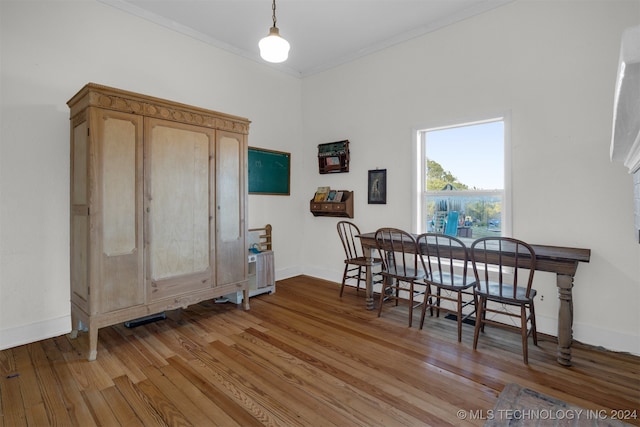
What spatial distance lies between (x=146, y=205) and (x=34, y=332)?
4.70ft

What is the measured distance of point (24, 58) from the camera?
2588 millimetres

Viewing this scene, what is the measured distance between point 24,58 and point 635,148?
13.7 feet

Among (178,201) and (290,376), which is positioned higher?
(178,201)

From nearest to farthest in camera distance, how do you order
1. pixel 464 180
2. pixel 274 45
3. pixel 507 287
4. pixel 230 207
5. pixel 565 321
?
pixel 565 321, pixel 274 45, pixel 507 287, pixel 230 207, pixel 464 180

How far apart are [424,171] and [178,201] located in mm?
2675

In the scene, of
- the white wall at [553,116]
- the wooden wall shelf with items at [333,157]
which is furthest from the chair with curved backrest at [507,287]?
the wooden wall shelf with items at [333,157]

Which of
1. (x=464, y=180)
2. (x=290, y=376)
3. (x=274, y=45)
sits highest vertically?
(x=274, y=45)

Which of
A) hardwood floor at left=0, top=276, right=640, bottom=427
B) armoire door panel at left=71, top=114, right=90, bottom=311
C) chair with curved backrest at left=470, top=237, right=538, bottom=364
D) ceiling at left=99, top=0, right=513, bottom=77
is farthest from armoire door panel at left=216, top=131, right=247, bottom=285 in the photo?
chair with curved backrest at left=470, top=237, right=538, bottom=364

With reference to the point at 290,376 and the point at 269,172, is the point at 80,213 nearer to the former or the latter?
the point at 290,376

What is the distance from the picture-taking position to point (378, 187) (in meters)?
3.98

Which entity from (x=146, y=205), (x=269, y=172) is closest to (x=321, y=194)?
(x=269, y=172)

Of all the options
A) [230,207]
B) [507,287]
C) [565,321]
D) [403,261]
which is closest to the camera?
[565,321]

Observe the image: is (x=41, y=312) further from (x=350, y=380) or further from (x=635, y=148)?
(x=635, y=148)

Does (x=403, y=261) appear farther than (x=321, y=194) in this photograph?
No
